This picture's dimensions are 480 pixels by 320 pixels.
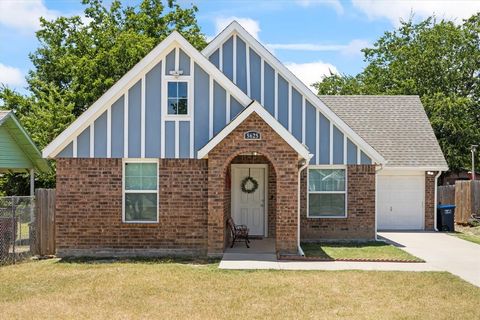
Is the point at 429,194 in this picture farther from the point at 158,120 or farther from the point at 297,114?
the point at 158,120

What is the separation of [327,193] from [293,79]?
3944 millimetres

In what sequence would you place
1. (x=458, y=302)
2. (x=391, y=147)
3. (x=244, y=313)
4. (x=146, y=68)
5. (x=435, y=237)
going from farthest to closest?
(x=391, y=147) → (x=435, y=237) → (x=146, y=68) → (x=458, y=302) → (x=244, y=313)

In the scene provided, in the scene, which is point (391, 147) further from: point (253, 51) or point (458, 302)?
point (458, 302)

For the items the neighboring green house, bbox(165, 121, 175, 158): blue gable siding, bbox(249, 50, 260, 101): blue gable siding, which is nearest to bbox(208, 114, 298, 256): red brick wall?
bbox(165, 121, 175, 158): blue gable siding

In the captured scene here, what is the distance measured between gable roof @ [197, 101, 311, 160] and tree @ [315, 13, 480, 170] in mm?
28566

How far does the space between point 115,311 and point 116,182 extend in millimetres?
6370

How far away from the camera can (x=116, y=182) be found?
49.4ft

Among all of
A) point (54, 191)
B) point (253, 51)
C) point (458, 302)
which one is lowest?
point (458, 302)

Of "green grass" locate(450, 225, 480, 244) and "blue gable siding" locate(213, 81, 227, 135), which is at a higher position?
"blue gable siding" locate(213, 81, 227, 135)

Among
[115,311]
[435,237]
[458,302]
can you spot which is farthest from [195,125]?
[435,237]

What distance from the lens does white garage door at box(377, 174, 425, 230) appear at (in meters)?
22.5

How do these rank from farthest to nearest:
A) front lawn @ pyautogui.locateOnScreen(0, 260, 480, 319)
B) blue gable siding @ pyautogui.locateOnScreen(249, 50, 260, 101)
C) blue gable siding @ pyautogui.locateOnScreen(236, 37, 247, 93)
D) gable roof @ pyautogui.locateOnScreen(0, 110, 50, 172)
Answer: gable roof @ pyautogui.locateOnScreen(0, 110, 50, 172)
blue gable siding @ pyautogui.locateOnScreen(236, 37, 247, 93)
blue gable siding @ pyautogui.locateOnScreen(249, 50, 260, 101)
front lawn @ pyautogui.locateOnScreen(0, 260, 480, 319)

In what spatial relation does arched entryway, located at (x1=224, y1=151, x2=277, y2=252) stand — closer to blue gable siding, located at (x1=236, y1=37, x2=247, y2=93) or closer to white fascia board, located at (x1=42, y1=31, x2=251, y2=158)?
blue gable siding, located at (x1=236, y1=37, x2=247, y2=93)

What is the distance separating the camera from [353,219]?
18.5 metres
